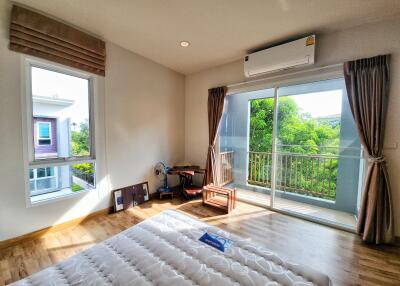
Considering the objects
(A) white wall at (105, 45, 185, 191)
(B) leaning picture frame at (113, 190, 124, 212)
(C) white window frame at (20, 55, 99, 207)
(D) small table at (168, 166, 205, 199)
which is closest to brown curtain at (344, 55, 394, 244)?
(D) small table at (168, 166, 205, 199)

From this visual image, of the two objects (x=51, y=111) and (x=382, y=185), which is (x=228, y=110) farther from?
(x=51, y=111)

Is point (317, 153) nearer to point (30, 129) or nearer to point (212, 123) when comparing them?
point (212, 123)

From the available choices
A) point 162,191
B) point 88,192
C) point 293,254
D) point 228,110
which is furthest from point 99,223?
point 228,110

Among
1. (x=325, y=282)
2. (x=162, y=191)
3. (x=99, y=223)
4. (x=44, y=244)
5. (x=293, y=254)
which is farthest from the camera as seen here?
(x=162, y=191)

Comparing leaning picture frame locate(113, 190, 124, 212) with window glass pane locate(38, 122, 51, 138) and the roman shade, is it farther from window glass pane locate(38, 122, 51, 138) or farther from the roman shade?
the roman shade

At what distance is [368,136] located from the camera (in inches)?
83.3

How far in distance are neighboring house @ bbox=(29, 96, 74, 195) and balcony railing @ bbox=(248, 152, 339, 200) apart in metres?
3.09

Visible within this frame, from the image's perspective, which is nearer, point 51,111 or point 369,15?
point 369,15

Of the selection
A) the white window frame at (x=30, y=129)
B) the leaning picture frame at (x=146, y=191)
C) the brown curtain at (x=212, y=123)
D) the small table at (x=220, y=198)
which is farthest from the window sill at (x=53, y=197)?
the brown curtain at (x=212, y=123)

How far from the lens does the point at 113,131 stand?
278cm

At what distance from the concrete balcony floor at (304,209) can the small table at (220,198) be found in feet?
1.52

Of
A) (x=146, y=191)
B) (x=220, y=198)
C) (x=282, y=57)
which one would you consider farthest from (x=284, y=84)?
(x=146, y=191)

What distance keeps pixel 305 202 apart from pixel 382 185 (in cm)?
116

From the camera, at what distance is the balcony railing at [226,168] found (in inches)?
143
